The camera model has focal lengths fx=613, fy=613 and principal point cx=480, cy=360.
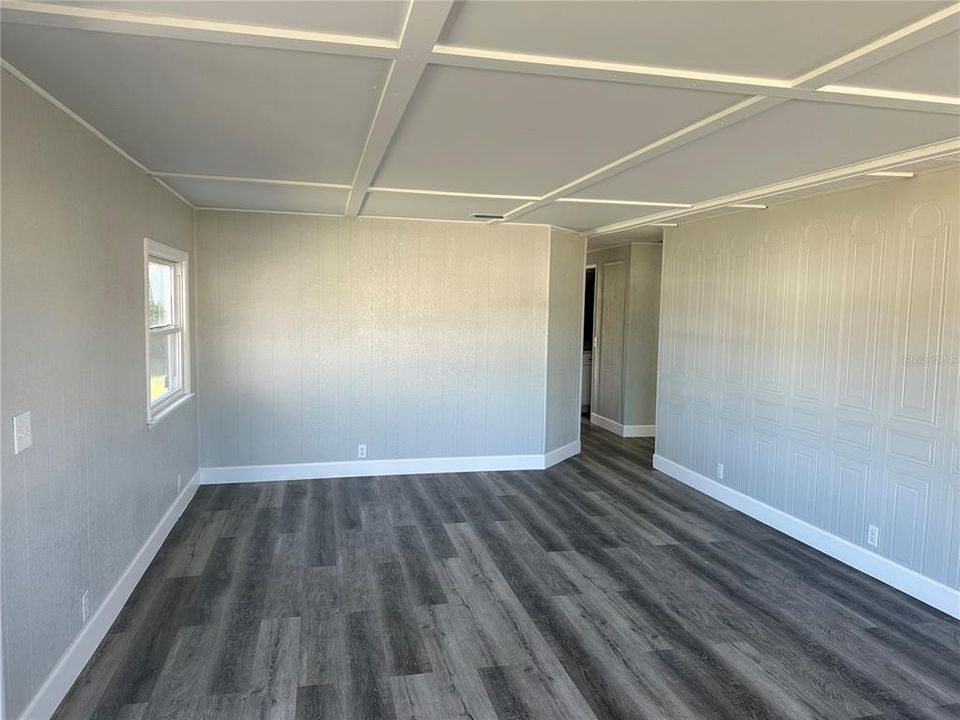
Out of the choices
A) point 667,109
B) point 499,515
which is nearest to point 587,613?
point 499,515

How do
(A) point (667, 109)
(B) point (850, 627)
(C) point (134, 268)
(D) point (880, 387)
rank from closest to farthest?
(A) point (667, 109)
(B) point (850, 627)
(C) point (134, 268)
(D) point (880, 387)

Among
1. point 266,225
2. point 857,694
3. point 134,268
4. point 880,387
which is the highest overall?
point 266,225

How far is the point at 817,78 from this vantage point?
197 centimetres

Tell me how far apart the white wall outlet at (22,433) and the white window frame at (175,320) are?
1538mm

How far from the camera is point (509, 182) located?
12.3ft

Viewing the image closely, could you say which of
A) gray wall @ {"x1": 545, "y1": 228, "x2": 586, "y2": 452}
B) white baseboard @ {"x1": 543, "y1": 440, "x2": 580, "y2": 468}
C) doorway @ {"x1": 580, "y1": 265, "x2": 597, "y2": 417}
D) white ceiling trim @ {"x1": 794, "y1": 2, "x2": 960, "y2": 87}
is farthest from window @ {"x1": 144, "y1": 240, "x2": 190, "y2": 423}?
doorway @ {"x1": 580, "y1": 265, "x2": 597, "y2": 417}

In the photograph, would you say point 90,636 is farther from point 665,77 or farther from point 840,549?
point 840,549

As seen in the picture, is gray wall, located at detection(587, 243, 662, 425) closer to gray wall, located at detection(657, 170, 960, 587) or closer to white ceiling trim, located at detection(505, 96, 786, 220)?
gray wall, located at detection(657, 170, 960, 587)

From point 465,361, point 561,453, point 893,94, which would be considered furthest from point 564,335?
point 893,94

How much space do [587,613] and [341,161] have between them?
9.00 ft

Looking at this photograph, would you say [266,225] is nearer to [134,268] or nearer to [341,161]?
[134,268]

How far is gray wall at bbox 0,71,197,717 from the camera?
205 centimetres

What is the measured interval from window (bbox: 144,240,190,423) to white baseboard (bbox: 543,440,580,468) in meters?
3.36

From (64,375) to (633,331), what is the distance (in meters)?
6.37
